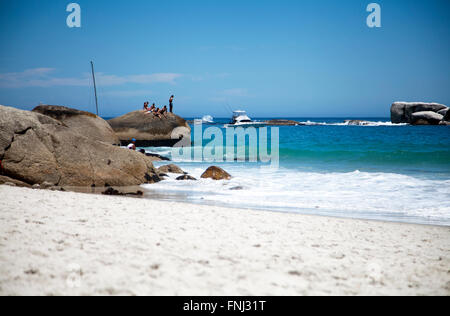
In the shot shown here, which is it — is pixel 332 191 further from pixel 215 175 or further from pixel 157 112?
pixel 157 112

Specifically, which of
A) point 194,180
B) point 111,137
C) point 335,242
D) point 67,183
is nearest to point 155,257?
point 335,242

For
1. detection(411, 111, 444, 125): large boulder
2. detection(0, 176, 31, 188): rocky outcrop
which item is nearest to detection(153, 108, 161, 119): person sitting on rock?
detection(0, 176, 31, 188): rocky outcrop

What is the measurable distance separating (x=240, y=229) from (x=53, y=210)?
308 cm

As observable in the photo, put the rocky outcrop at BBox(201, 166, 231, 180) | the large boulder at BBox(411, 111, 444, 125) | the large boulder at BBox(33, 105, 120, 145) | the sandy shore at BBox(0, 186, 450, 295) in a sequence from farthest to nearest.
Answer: the large boulder at BBox(411, 111, 444, 125) < the large boulder at BBox(33, 105, 120, 145) < the rocky outcrop at BBox(201, 166, 231, 180) < the sandy shore at BBox(0, 186, 450, 295)

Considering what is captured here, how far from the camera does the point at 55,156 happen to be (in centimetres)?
861

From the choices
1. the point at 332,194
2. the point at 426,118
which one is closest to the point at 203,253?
the point at 332,194

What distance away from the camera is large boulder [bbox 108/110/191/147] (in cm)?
2273

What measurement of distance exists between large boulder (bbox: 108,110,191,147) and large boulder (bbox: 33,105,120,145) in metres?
5.14

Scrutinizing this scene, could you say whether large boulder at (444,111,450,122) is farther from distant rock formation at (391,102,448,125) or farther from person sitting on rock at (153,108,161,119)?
person sitting on rock at (153,108,161,119)

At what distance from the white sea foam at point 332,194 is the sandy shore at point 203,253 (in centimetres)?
162

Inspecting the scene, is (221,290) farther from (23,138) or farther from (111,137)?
(111,137)

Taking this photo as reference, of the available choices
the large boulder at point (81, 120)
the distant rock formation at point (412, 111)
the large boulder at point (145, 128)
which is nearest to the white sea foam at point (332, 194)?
the large boulder at point (81, 120)

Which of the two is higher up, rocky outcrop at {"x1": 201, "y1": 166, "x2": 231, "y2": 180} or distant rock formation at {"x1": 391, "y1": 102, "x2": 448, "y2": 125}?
distant rock formation at {"x1": 391, "y1": 102, "x2": 448, "y2": 125}

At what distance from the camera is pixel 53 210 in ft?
17.2
